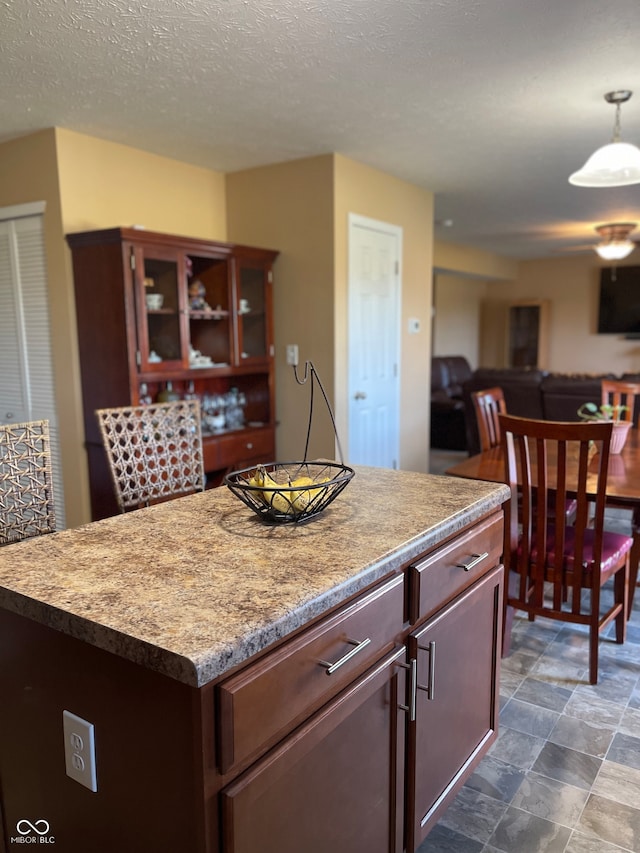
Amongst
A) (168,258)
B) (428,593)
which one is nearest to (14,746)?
(428,593)

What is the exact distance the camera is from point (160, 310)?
345 centimetres

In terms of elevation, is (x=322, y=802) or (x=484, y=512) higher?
(x=484, y=512)

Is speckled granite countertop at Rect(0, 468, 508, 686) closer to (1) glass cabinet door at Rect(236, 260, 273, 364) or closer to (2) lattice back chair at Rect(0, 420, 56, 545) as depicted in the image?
(2) lattice back chair at Rect(0, 420, 56, 545)

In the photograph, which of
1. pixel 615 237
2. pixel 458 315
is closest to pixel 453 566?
pixel 615 237

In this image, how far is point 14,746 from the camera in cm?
118

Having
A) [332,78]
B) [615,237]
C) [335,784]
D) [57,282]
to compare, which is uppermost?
[332,78]

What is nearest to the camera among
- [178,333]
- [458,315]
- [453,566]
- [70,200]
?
[453,566]

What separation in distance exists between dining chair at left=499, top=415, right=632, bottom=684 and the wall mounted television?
7528mm

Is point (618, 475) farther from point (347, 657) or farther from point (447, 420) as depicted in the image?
point (447, 420)

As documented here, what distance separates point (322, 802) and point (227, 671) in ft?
1.36

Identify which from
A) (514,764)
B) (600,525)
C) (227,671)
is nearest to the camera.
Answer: (227,671)

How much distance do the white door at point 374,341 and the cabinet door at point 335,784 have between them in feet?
9.45

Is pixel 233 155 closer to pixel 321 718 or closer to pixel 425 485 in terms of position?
pixel 425 485

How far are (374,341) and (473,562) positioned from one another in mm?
2969
